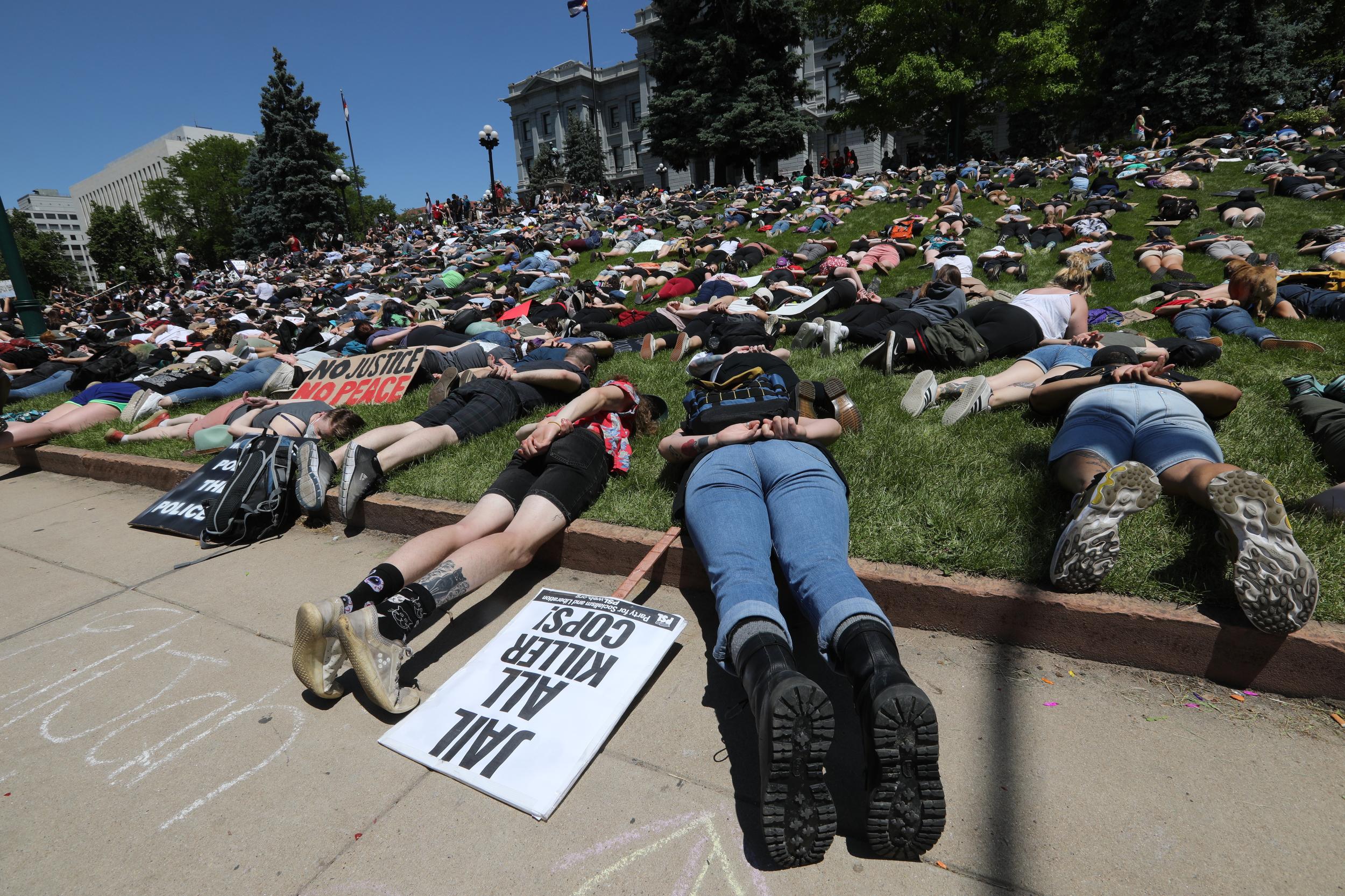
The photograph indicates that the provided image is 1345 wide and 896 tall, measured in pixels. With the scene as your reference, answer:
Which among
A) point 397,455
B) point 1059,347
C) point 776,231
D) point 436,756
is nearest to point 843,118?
point 776,231

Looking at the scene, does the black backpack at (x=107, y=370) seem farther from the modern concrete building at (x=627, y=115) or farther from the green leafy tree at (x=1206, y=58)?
the modern concrete building at (x=627, y=115)

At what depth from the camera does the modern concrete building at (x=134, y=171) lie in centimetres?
10838

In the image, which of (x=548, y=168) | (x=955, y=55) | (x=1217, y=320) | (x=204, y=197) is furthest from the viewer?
(x=204, y=197)

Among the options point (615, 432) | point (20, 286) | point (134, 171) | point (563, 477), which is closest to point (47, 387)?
point (20, 286)

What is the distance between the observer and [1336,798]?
177 cm

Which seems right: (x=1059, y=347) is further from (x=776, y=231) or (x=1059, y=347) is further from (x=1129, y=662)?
(x=776, y=231)

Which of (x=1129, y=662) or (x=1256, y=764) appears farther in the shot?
(x=1129, y=662)

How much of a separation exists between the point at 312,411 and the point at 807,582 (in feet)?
14.9

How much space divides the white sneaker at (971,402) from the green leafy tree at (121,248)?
69.5 metres

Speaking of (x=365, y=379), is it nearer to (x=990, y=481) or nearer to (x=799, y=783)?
(x=990, y=481)

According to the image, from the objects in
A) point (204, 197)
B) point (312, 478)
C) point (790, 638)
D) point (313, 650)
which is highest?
point (204, 197)

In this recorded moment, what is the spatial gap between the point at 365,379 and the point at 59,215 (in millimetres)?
192798

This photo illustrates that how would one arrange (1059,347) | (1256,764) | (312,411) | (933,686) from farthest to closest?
(312,411), (1059,347), (933,686), (1256,764)

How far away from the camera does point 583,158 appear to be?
52.8 metres
